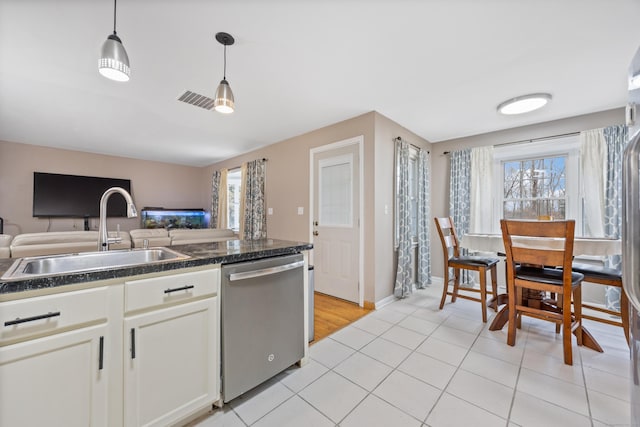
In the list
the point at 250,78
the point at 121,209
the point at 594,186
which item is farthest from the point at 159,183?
the point at 594,186

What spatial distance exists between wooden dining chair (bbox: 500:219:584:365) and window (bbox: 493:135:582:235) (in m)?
1.64

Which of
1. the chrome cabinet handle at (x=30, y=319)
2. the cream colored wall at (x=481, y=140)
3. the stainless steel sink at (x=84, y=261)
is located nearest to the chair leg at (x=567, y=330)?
the cream colored wall at (x=481, y=140)

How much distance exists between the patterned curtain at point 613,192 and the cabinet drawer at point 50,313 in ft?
14.8

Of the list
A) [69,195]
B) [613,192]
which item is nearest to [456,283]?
[613,192]

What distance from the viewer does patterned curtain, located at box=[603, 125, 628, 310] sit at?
2744 mm

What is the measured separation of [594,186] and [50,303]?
4725 mm

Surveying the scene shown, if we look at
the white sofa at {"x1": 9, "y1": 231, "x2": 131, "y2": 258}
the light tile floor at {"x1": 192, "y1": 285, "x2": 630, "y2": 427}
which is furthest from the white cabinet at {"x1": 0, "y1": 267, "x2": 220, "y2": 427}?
the white sofa at {"x1": 9, "y1": 231, "x2": 131, "y2": 258}

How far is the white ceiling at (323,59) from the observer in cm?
159

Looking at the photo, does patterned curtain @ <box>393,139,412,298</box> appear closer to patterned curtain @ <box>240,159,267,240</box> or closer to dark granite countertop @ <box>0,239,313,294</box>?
dark granite countertop @ <box>0,239,313,294</box>

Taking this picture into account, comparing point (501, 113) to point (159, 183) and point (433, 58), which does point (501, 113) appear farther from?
point (159, 183)

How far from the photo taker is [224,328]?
4.50 ft

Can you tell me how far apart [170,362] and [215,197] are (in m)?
5.48

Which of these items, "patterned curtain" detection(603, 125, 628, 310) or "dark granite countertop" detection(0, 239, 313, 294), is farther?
"patterned curtain" detection(603, 125, 628, 310)

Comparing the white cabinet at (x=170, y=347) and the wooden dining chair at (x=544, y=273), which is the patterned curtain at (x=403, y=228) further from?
the white cabinet at (x=170, y=347)
